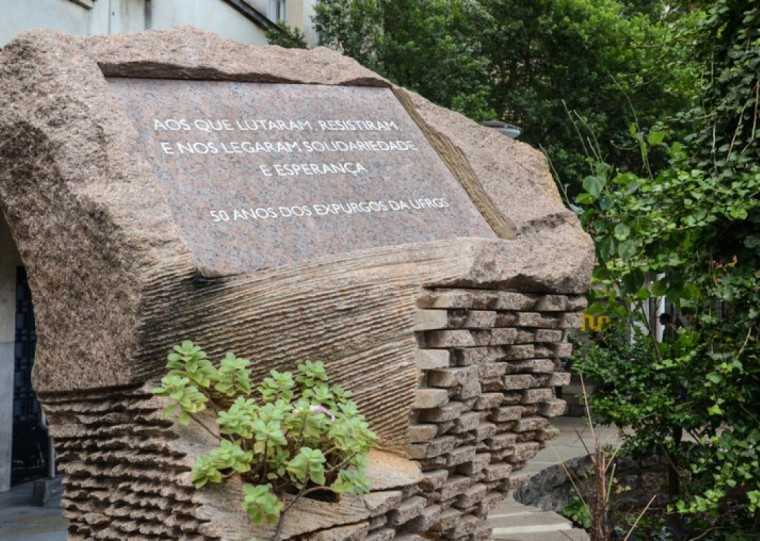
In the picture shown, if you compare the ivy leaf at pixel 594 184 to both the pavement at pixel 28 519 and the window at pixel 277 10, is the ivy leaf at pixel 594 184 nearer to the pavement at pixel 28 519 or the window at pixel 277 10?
the pavement at pixel 28 519

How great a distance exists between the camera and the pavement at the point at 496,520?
6562 mm

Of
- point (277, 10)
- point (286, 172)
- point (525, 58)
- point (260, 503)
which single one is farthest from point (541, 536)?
point (525, 58)

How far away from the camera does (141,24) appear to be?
31.6ft

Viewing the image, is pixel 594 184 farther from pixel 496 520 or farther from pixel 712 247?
pixel 496 520

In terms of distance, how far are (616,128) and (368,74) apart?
916cm

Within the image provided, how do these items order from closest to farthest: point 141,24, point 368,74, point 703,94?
point 368,74
point 703,94
point 141,24

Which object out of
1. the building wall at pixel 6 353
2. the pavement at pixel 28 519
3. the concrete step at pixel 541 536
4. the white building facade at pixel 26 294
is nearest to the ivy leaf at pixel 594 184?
the concrete step at pixel 541 536

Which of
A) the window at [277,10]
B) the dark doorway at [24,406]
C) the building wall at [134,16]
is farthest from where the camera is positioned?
the window at [277,10]

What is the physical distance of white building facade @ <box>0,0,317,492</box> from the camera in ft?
27.4

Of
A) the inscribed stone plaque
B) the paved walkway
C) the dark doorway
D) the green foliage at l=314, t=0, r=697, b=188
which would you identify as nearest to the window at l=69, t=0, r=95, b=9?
the dark doorway

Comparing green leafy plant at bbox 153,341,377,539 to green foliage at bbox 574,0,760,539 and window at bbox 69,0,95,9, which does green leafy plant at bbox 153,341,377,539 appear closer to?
green foliage at bbox 574,0,760,539

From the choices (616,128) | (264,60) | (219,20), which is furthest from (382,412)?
(616,128)

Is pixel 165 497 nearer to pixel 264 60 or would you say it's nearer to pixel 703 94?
pixel 264 60

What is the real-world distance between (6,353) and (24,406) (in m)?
0.69
